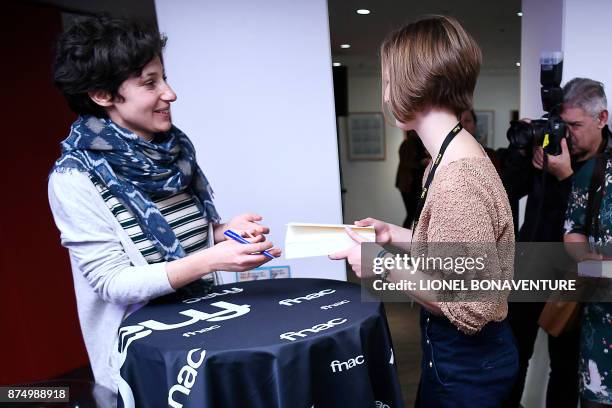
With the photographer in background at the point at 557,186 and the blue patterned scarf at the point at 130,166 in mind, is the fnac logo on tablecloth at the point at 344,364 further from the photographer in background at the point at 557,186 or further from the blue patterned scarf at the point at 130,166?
the photographer in background at the point at 557,186

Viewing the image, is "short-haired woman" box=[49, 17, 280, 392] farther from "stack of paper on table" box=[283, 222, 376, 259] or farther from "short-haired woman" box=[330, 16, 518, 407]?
"short-haired woman" box=[330, 16, 518, 407]

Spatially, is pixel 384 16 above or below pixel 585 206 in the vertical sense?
above

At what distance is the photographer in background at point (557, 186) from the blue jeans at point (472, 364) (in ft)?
2.66

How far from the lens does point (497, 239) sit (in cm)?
92

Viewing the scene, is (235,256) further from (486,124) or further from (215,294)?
(486,124)

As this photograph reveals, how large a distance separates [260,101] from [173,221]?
2.56 feet

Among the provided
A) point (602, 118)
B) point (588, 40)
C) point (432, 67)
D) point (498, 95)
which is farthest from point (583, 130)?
point (498, 95)

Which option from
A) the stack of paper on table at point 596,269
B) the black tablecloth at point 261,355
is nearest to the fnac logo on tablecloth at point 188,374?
the black tablecloth at point 261,355

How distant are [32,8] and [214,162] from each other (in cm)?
205

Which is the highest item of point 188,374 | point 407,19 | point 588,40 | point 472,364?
point 407,19

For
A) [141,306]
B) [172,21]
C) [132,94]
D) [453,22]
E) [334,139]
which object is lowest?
[141,306]

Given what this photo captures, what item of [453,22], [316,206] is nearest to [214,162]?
[316,206]

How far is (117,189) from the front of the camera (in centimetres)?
106

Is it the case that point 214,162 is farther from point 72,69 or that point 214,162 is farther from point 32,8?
point 32,8
